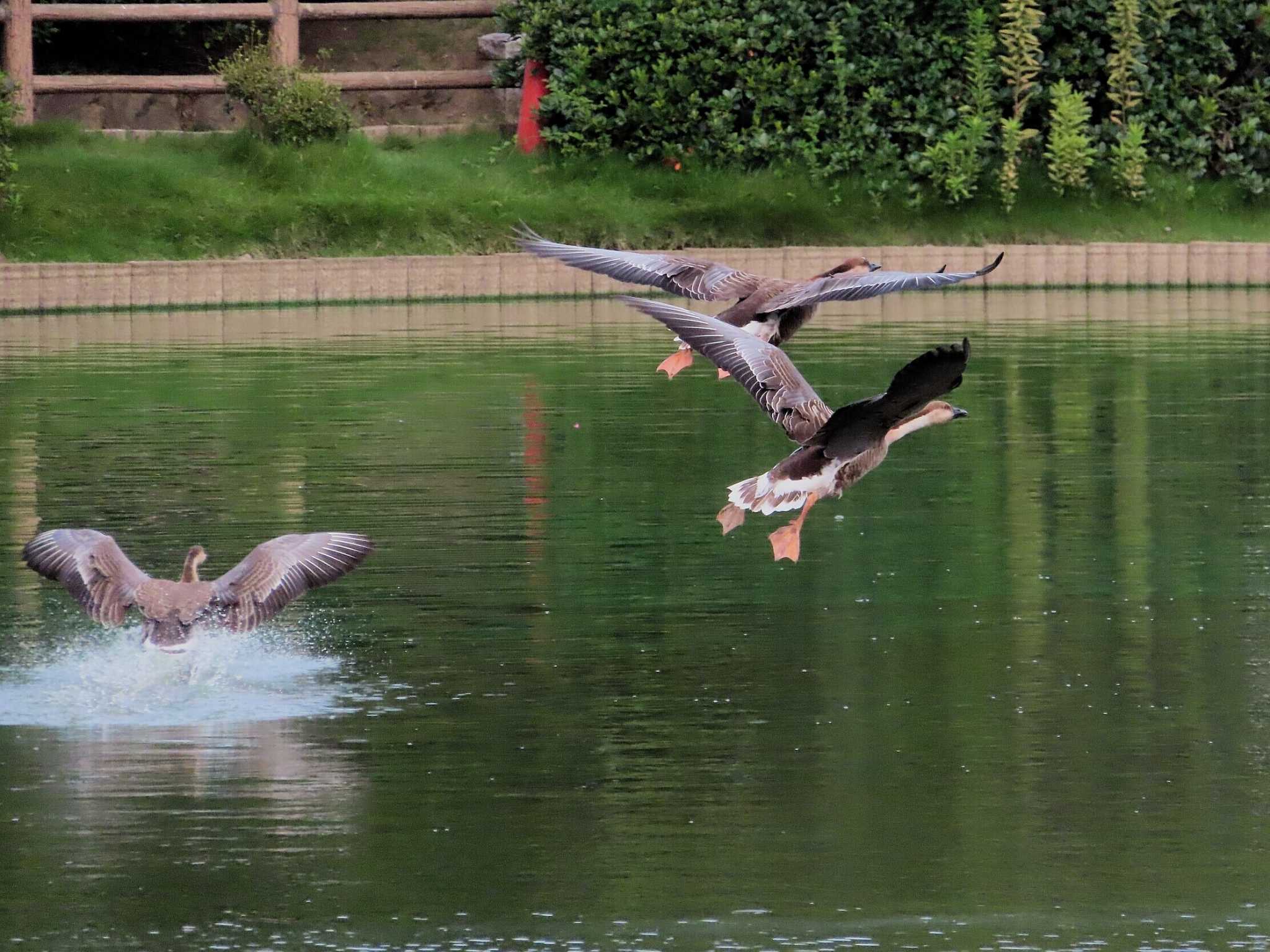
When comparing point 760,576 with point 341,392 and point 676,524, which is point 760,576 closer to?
point 676,524

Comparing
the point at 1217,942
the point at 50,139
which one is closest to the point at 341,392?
the point at 50,139

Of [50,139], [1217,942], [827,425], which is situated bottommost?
[1217,942]

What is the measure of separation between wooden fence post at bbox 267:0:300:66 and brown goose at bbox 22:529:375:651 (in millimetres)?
25872

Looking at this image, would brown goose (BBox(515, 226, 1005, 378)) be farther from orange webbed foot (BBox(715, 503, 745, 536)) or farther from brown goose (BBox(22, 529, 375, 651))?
brown goose (BBox(22, 529, 375, 651))

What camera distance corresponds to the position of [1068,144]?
3709 cm

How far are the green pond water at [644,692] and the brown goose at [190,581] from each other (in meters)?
0.40

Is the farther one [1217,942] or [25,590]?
[25,590]

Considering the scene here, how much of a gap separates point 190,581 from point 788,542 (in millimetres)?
3356

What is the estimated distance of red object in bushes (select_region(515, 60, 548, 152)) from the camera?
38156 mm

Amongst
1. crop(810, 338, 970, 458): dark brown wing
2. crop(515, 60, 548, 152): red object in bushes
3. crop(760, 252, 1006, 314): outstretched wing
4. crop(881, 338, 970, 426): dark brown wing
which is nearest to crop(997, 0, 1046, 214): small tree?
crop(515, 60, 548, 152): red object in bushes

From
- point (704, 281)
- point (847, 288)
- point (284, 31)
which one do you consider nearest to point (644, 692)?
point (847, 288)

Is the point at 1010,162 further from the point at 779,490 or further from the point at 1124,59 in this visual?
the point at 779,490

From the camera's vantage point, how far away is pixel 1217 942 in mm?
8312

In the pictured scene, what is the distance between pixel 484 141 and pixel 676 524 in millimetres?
21746
